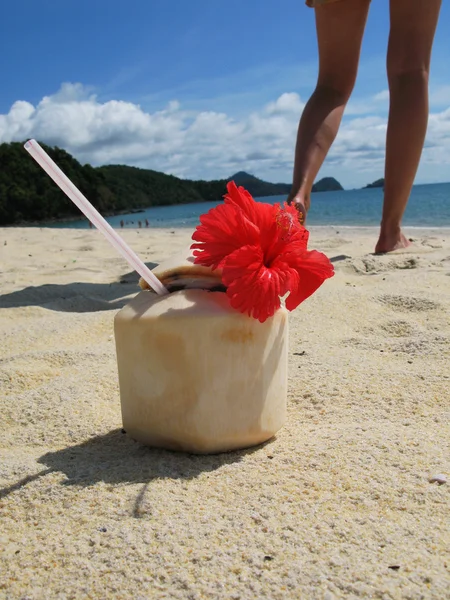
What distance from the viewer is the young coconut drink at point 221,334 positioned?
1.00 meters

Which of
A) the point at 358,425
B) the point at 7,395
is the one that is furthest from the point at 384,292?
the point at 7,395

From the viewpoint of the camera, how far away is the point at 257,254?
1.01 m

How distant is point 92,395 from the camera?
1.43 meters

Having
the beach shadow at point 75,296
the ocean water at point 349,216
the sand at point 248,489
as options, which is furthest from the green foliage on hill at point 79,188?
the sand at point 248,489

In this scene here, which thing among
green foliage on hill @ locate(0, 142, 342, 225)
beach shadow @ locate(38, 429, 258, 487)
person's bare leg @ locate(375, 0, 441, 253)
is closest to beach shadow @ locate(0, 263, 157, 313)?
beach shadow @ locate(38, 429, 258, 487)

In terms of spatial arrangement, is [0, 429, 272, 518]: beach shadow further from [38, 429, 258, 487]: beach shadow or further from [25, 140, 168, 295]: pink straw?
[25, 140, 168, 295]: pink straw

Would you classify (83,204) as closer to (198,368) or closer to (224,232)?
(224,232)

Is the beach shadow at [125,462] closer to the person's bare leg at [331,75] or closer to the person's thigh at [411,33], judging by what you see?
the person's bare leg at [331,75]

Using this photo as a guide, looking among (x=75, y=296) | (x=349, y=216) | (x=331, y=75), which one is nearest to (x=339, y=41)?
(x=331, y=75)

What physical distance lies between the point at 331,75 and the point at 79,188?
24578mm

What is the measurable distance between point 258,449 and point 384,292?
1333 mm

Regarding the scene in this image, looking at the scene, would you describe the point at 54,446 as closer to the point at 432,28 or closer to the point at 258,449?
the point at 258,449

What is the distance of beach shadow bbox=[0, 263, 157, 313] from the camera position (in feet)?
8.02

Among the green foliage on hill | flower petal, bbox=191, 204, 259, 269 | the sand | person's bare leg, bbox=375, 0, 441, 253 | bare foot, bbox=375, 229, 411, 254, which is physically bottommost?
the sand
